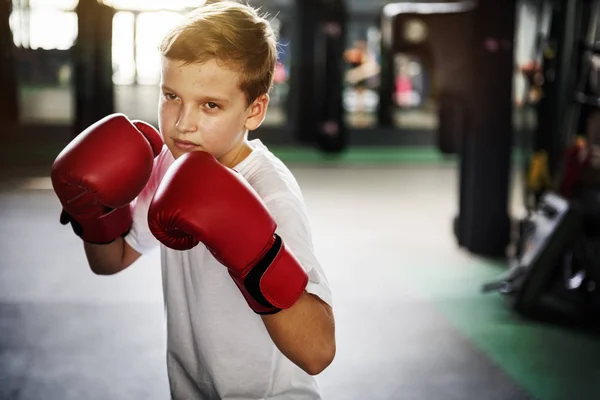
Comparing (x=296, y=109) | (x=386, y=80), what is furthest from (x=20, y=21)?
(x=386, y=80)

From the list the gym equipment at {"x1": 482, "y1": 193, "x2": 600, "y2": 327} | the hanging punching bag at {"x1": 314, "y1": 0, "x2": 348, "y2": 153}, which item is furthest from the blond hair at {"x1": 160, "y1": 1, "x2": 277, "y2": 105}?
the hanging punching bag at {"x1": 314, "y1": 0, "x2": 348, "y2": 153}

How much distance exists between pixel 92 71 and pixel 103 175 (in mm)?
7370

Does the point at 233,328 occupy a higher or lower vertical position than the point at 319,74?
higher

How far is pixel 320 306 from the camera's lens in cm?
118

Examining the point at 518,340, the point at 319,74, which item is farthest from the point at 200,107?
the point at 319,74

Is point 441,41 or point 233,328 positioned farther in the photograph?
point 441,41

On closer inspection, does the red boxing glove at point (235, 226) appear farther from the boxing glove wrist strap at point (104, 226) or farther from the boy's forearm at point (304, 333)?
the boxing glove wrist strap at point (104, 226)

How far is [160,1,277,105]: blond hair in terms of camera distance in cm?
119

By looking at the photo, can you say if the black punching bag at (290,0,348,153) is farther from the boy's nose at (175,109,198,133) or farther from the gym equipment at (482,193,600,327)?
the boy's nose at (175,109,198,133)

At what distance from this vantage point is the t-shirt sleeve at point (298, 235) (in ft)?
3.92

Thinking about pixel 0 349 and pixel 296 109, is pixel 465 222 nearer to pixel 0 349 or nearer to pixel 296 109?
pixel 0 349

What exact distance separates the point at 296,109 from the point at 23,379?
8.38 meters

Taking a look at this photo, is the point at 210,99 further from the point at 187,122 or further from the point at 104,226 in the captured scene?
the point at 104,226

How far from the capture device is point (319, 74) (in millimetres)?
9805
